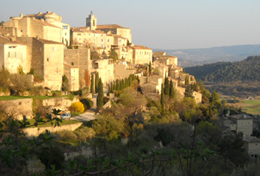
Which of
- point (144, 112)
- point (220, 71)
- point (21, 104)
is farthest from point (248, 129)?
point (220, 71)

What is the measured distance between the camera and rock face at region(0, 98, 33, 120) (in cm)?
2294

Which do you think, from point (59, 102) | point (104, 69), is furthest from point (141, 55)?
point (59, 102)

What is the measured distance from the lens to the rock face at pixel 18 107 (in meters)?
22.9

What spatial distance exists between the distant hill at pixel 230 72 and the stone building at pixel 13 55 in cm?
12058

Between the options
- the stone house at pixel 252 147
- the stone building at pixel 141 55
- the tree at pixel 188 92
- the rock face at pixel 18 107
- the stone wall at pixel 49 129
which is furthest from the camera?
the stone building at pixel 141 55

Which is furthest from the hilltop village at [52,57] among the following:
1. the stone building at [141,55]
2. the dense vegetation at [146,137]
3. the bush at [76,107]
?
the stone building at [141,55]

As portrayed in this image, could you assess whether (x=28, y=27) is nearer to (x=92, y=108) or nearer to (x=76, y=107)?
(x=76, y=107)

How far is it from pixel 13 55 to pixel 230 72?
13225 cm

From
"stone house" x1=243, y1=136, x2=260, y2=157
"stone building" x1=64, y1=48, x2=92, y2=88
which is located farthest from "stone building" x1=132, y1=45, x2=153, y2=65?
"stone house" x1=243, y1=136, x2=260, y2=157

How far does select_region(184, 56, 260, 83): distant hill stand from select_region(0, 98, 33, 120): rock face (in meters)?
124

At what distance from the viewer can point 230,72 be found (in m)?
148

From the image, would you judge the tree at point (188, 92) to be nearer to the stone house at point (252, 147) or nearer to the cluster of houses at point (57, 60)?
the cluster of houses at point (57, 60)

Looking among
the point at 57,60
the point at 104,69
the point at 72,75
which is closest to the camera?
the point at 57,60

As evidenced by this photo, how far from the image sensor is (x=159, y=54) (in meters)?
61.8
